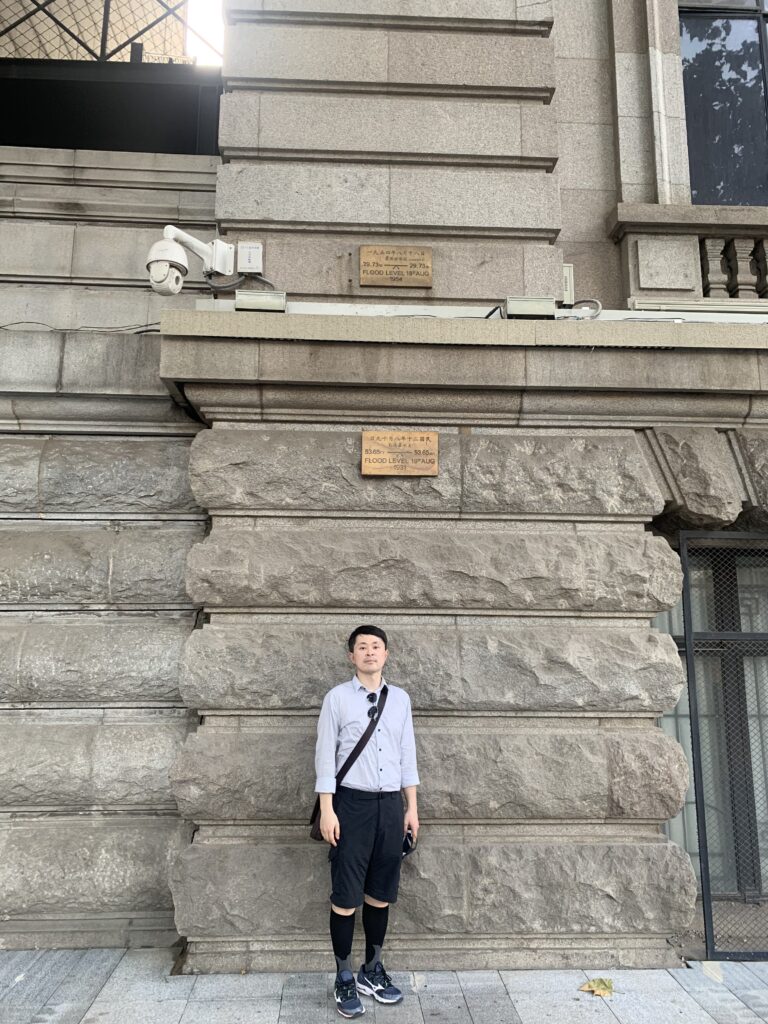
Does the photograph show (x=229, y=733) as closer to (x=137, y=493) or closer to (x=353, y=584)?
(x=353, y=584)

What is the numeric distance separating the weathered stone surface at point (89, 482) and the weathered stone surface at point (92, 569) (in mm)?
264

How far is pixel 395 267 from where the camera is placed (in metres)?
5.70

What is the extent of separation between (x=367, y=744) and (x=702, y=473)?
305 cm

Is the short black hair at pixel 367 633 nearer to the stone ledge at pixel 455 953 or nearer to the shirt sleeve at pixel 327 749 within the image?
the shirt sleeve at pixel 327 749

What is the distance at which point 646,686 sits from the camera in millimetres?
4977

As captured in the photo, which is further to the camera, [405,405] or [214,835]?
[405,405]

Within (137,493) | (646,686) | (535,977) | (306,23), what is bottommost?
(535,977)

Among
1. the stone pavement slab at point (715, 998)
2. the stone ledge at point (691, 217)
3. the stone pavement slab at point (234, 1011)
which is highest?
the stone ledge at point (691, 217)

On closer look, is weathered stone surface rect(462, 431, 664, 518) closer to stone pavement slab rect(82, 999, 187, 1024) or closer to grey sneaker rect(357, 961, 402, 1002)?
grey sneaker rect(357, 961, 402, 1002)

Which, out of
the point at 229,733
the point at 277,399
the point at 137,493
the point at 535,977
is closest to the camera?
the point at 535,977

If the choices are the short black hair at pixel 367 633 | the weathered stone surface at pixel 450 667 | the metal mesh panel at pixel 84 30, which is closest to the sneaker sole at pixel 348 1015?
the weathered stone surface at pixel 450 667

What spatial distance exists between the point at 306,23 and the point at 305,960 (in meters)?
6.93

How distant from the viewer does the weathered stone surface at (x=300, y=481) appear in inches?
202

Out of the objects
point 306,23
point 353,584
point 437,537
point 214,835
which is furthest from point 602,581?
point 306,23
